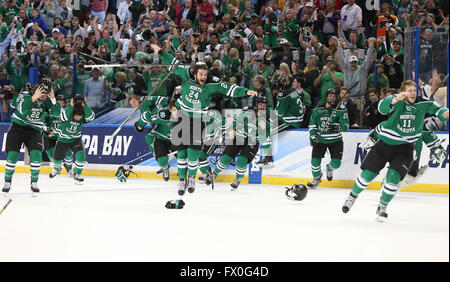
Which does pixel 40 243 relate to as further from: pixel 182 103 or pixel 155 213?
pixel 182 103

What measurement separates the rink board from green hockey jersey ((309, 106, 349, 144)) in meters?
0.35

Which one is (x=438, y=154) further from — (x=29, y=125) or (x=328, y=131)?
(x=29, y=125)

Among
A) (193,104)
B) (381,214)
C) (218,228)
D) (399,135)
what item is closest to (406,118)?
(399,135)

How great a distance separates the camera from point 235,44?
12.9m

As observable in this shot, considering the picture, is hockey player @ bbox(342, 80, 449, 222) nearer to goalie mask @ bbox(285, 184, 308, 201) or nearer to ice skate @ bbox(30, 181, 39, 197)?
goalie mask @ bbox(285, 184, 308, 201)

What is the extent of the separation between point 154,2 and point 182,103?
746 cm

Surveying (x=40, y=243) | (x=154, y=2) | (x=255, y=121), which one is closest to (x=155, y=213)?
(x=40, y=243)

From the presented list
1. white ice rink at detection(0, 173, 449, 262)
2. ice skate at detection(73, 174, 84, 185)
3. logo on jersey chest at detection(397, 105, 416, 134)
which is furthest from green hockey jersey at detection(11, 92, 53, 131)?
logo on jersey chest at detection(397, 105, 416, 134)

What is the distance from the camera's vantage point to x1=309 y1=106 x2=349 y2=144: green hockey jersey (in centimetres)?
1127

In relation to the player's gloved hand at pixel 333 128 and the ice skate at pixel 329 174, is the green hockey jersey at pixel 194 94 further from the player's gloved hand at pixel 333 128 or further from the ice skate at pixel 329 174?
the ice skate at pixel 329 174

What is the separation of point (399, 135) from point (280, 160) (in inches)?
206

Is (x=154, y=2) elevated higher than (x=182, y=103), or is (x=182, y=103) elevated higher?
(x=154, y=2)

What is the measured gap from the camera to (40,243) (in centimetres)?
555

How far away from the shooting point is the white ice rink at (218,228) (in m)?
5.12
